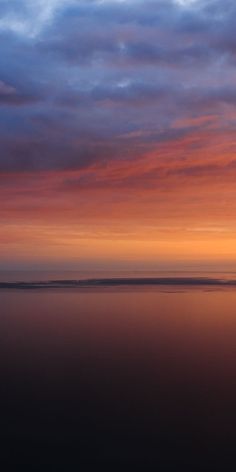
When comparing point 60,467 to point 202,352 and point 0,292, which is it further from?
point 0,292

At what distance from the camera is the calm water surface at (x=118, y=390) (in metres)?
9.57

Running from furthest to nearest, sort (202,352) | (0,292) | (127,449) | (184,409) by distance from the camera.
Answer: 1. (0,292)
2. (202,352)
3. (184,409)
4. (127,449)

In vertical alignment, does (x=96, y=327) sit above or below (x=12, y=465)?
above

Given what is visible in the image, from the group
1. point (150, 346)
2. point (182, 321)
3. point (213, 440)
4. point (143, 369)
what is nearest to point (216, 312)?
point (182, 321)

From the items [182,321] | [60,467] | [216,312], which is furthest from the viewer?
[216,312]

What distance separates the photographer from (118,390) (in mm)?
12469

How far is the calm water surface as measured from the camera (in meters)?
9.57

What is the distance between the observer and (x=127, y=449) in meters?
9.63

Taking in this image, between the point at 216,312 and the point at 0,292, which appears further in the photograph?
the point at 0,292

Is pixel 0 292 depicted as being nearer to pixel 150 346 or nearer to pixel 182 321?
pixel 182 321

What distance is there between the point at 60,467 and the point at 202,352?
7732mm

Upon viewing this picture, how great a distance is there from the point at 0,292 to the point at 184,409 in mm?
23067

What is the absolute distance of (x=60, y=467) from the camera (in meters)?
8.96

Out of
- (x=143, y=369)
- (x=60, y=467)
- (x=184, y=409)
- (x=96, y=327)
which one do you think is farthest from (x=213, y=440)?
(x=96, y=327)
